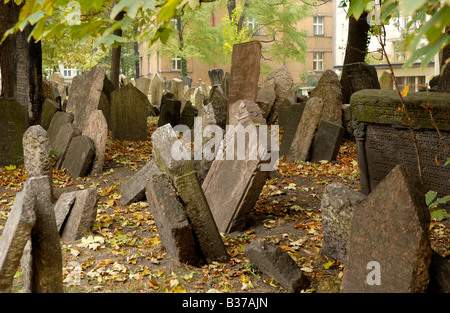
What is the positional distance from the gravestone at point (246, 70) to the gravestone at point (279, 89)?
2385mm

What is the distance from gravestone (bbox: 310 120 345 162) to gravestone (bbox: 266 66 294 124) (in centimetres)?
402

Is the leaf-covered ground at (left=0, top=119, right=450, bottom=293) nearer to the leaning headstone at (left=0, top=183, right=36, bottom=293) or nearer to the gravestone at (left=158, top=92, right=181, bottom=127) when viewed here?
the leaning headstone at (left=0, top=183, right=36, bottom=293)

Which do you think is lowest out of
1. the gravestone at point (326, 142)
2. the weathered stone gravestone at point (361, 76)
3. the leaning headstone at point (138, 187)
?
the leaning headstone at point (138, 187)

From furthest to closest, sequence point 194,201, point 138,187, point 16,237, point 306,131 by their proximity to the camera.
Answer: point 306,131, point 138,187, point 194,201, point 16,237

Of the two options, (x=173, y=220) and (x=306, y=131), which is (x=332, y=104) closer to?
(x=306, y=131)

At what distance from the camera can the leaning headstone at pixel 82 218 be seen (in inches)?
237

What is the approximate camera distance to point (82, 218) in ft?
19.9

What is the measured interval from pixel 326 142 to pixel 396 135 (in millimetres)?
2552

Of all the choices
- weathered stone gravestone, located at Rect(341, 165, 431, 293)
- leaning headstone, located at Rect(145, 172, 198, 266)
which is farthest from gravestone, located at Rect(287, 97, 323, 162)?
weathered stone gravestone, located at Rect(341, 165, 431, 293)

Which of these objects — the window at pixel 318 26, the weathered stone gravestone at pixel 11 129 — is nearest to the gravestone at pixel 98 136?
the weathered stone gravestone at pixel 11 129

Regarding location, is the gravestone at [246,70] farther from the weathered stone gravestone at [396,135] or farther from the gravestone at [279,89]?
the weathered stone gravestone at [396,135]

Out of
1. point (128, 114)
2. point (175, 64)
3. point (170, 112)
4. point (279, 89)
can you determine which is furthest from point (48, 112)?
point (175, 64)
